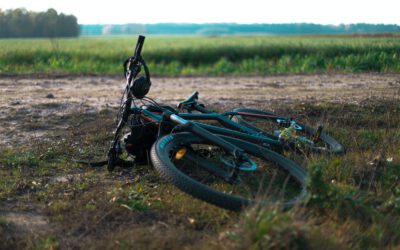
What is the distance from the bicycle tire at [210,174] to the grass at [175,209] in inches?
5.7

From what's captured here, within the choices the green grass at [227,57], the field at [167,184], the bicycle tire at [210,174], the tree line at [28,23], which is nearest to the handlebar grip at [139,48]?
the bicycle tire at [210,174]

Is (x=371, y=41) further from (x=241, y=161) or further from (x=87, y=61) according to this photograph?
(x=241, y=161)

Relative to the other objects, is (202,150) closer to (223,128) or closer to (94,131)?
(223,128)

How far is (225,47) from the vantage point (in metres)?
22.8

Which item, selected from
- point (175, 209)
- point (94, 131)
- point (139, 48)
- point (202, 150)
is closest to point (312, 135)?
point (202, 150)

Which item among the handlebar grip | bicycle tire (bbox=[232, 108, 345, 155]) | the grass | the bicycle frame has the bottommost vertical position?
the grass

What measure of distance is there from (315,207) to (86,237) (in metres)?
1.84

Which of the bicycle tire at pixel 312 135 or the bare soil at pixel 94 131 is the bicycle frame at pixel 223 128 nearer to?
the bicycle tire at pixel 312 135

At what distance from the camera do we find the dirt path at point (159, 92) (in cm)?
764

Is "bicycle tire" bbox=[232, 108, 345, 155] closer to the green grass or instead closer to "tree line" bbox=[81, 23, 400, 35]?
"tree line" bbox=[81, 23, 400, 35]

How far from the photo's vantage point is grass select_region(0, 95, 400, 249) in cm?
350

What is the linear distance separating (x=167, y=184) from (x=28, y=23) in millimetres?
22591

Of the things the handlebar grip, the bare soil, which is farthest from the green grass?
the handlebar grip

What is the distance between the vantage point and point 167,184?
480cm
